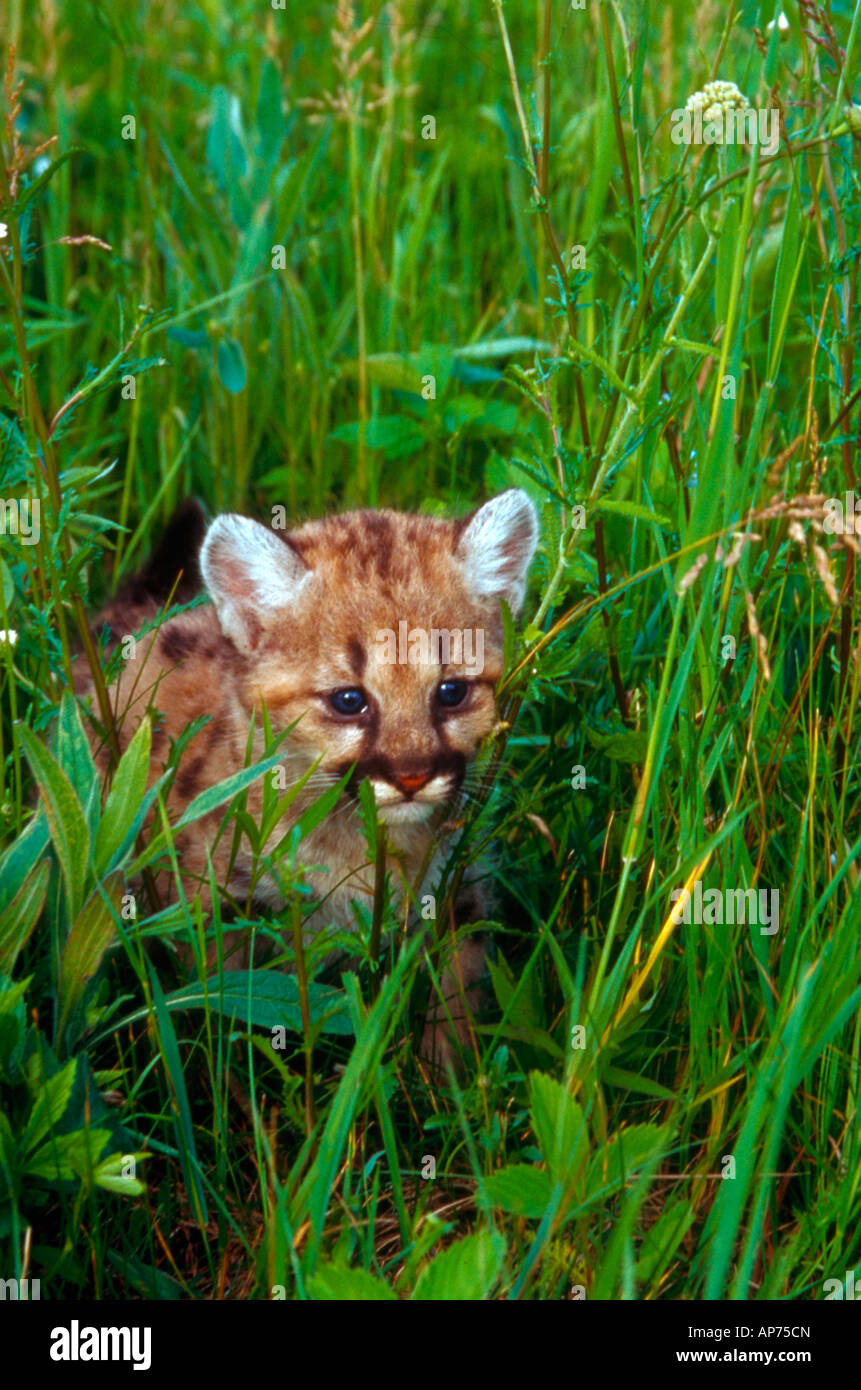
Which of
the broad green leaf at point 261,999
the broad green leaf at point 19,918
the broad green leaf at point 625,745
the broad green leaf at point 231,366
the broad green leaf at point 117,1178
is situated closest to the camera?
the broad green leaf at point 117,1178

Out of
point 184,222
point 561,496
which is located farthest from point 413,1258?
point 184,222

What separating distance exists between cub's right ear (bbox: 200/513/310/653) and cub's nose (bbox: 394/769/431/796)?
2.00 ft

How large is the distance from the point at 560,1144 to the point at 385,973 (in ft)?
2.86

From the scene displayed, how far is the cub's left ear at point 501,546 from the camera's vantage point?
337 centimetres

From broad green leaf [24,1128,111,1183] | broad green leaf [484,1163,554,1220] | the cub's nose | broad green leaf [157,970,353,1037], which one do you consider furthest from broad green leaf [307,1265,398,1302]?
the cub's nose

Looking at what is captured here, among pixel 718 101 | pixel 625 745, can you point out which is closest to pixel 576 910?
pixel 625 745

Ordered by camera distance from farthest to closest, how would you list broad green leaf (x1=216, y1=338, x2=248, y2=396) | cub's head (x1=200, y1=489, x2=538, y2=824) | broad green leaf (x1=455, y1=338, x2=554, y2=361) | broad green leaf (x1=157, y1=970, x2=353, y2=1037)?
broad green leaf (x1=216, y1=338, x2=248, y2=396)
broad green leaf (x1=455, y1=338, x2=554, y2=361)
cub's head (x1=200, y1=489, x2=538, y2=824)
broad green leaf (x1=157, y1=970, x2=353, y2=1037)

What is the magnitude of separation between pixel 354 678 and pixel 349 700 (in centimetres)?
5

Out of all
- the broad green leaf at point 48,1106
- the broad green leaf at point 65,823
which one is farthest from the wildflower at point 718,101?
the broad green leaf at point 48,1106

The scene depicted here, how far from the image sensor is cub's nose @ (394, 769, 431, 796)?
10.2 feet

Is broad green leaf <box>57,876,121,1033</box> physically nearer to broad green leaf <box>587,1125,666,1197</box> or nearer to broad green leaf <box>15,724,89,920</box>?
broad green leaf <box>15,724,89,920</box>

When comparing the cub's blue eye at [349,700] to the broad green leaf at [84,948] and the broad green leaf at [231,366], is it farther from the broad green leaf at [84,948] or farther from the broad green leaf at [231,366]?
the broad green leaf at [231,366]

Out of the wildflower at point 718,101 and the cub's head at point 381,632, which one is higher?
the wildflower at point 718,101

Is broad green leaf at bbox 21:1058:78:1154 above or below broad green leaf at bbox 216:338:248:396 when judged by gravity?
below
